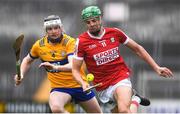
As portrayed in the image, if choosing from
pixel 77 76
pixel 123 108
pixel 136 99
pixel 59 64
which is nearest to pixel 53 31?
pixel 59 64

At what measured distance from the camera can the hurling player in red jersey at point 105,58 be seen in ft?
36.2

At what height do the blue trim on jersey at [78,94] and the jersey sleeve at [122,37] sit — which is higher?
the jersey sleeve at [122,37]

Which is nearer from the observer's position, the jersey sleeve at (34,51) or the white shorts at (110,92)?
the white shorts at (110,92)

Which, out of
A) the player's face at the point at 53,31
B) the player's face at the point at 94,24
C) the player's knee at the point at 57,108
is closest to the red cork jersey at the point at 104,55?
the player's face at the point at 94,24

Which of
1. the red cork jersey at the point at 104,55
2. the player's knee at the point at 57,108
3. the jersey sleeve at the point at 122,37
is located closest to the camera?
the red cork jersey at the point at 104,55

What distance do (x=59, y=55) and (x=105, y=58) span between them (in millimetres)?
932

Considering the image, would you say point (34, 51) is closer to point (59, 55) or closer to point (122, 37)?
point (59, 55)

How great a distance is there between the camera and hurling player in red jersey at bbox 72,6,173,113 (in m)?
11.0

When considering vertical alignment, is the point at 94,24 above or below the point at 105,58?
above

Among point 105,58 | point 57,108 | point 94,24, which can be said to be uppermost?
point 94,24

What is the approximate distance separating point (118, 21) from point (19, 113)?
2.30 meters

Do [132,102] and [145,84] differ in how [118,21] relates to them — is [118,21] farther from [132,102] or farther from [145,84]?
[132,102]

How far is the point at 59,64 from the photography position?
1183 cm

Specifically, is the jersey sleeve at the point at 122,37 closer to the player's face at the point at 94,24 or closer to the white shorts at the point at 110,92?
the player's face at the point at 94,24
